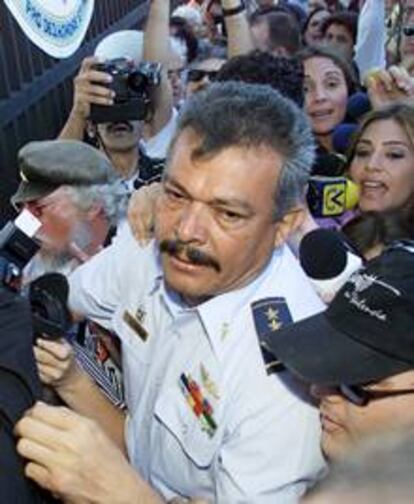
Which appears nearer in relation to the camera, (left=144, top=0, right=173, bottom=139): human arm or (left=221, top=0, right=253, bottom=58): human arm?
(left=144, top=0, right=173, bottom=139): human arm

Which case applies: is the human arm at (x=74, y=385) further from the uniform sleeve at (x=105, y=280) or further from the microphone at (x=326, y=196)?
the microphone at (x=326, y=196)

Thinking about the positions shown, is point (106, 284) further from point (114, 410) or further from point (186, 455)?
point (186, 455)

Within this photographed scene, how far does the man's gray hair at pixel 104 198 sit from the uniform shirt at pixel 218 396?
97 centimetres

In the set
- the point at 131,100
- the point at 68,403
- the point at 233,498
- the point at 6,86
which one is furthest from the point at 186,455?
the point at 6,86

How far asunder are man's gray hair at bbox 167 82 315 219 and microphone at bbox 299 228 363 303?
9.8 inches

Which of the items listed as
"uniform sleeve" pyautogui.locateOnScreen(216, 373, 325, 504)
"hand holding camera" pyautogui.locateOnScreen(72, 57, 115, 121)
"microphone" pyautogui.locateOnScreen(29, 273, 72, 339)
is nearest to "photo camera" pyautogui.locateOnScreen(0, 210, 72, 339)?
"microphone" pyautogui.locateOnScreen(29, 273, 72, 339)

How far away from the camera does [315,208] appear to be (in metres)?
2.47

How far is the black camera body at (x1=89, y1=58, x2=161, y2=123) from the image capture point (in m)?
3.37

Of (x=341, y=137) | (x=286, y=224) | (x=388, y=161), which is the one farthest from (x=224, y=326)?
(x=341, y=137)

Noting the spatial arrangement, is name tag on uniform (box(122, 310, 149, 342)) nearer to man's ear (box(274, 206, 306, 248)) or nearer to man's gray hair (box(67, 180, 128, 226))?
man's ear (box(274, 206, 306, 248))

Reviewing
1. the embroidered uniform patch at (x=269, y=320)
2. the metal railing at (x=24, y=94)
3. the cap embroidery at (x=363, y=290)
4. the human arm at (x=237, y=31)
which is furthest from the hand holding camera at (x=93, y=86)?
the cap embroidery at (x=363, y=290)

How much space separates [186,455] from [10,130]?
2.69 metres

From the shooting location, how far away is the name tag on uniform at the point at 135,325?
197 cm

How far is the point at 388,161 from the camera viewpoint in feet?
9.84
